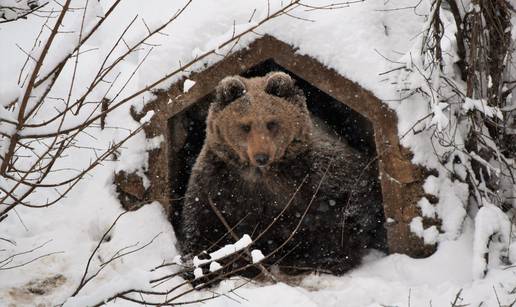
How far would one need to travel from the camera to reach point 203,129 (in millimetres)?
8219

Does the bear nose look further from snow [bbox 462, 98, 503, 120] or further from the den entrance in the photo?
snow [bbox 462, 98, 503, 120]

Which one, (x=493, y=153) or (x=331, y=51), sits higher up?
(x=331, y=51)

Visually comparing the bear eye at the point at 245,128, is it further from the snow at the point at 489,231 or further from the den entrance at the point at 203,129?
the snow at the point at 489,231

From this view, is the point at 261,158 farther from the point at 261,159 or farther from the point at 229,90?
the point at 229,90

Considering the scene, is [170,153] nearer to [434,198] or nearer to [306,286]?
[306,286]

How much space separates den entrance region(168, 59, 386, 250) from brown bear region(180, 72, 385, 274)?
0.81 ft

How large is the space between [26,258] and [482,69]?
4.00 m

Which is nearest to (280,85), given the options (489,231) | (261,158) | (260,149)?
(260,149)

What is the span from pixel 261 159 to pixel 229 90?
0.86 m

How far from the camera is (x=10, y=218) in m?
5.85

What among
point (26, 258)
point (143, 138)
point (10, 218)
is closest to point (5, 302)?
point (26, 258)

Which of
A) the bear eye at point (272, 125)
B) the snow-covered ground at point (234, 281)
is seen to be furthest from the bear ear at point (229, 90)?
the bear eye at point (272, 125)

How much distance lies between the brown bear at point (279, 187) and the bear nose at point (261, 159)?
0.44 metres

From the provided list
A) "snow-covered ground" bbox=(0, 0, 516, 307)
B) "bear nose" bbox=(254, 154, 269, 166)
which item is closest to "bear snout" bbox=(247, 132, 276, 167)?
"bear nose" bbox=(254, 154, 269, 166)
